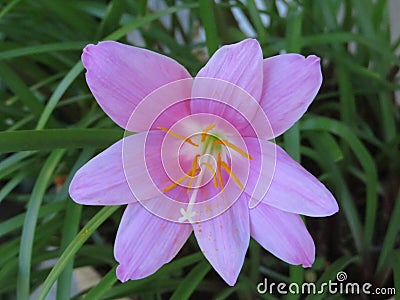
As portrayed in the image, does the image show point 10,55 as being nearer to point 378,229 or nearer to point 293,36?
point 293,36

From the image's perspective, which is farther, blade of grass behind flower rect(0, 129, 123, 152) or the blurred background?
the blurred background

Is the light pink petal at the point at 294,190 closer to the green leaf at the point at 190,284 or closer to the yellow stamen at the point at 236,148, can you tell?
the yellow stamen at the point at 236,148

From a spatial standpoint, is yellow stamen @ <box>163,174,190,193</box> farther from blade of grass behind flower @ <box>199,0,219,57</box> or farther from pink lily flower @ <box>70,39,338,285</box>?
blade of grass behind flower @ <box>199,0,219,57</box>

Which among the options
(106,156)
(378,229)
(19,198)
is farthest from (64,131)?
(378,229)

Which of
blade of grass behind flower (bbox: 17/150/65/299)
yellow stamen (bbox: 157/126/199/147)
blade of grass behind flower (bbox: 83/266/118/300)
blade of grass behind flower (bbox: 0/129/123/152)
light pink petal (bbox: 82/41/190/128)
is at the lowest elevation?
blade of grass behind flower (bbox: 83/266/118/300)

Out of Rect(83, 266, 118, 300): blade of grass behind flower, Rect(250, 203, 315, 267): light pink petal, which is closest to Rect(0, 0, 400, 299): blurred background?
Rect(83, 266, 118, 300): blade of grass behind flower

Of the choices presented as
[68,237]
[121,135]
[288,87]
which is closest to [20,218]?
[68,237]

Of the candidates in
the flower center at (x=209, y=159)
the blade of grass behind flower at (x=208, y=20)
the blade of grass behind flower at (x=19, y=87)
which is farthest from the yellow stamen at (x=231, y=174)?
the blade of grass behind flower at (x=19, y=87)
